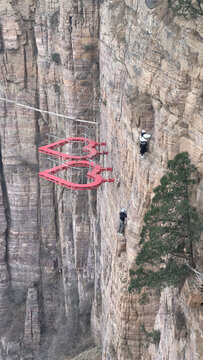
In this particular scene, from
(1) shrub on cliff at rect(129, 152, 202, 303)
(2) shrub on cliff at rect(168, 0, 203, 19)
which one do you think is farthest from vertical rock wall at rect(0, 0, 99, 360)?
(1) shrub on cliff at rect(129, 152, 202, 303)

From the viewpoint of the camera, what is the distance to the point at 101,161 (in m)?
28.9

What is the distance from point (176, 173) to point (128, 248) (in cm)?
768

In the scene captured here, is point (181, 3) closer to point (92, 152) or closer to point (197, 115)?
point (197, 115)

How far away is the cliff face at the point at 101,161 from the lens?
1644cm

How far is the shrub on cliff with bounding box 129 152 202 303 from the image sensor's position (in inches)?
523

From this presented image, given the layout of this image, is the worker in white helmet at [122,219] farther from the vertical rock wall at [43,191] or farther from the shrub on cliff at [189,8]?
the vertical rock wall at [43,191]

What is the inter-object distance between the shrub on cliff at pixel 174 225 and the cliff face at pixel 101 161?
684 mm

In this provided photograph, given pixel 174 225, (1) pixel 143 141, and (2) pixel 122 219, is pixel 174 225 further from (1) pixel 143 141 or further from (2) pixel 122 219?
(2) pixel 122 219

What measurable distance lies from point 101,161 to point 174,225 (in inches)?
595

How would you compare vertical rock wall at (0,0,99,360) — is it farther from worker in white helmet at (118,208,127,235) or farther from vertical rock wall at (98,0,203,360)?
worker in white helmet at (118,208,127,235)

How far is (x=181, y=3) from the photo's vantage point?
1581cm

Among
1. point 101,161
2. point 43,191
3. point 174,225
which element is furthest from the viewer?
point 43,191

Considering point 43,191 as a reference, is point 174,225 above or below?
above

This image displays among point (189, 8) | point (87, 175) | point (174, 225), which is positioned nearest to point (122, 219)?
point (87, 175)
